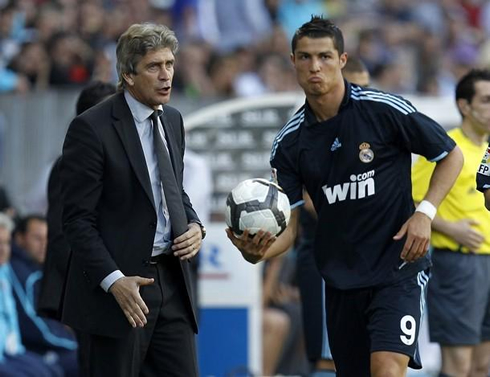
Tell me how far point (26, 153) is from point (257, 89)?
3626mm

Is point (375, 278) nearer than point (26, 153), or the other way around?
point (375, 278)

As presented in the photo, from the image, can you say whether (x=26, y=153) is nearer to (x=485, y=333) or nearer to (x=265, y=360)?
(x=265, y=360)

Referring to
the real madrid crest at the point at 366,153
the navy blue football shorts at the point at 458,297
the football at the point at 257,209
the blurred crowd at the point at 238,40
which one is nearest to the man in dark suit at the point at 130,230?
the football at the point at 257,209

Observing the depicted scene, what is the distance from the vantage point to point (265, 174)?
43.0 feet

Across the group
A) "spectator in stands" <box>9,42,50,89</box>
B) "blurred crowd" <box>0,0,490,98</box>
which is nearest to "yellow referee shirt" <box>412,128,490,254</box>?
"blurred crowd" <box>0,0,490,98</box>

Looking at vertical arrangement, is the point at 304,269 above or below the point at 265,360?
above

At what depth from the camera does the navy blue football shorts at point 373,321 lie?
7.38 metres

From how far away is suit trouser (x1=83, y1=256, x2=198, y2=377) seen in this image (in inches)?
274

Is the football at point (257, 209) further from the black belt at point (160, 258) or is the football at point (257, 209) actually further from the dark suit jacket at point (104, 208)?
the dark suit jacket at point (104, 208)

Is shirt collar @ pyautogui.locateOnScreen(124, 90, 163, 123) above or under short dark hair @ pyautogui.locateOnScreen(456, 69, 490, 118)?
under

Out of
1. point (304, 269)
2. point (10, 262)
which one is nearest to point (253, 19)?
point (10, 262)

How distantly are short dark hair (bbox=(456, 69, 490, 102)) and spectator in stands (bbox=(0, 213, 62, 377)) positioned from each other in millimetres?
3811

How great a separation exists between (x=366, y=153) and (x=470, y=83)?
7.79ft

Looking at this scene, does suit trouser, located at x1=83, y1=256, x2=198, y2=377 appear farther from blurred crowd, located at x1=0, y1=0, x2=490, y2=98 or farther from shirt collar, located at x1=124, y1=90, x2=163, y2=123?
blurred crowd, located at x1=0, y1=0, x2=490, y2=98
